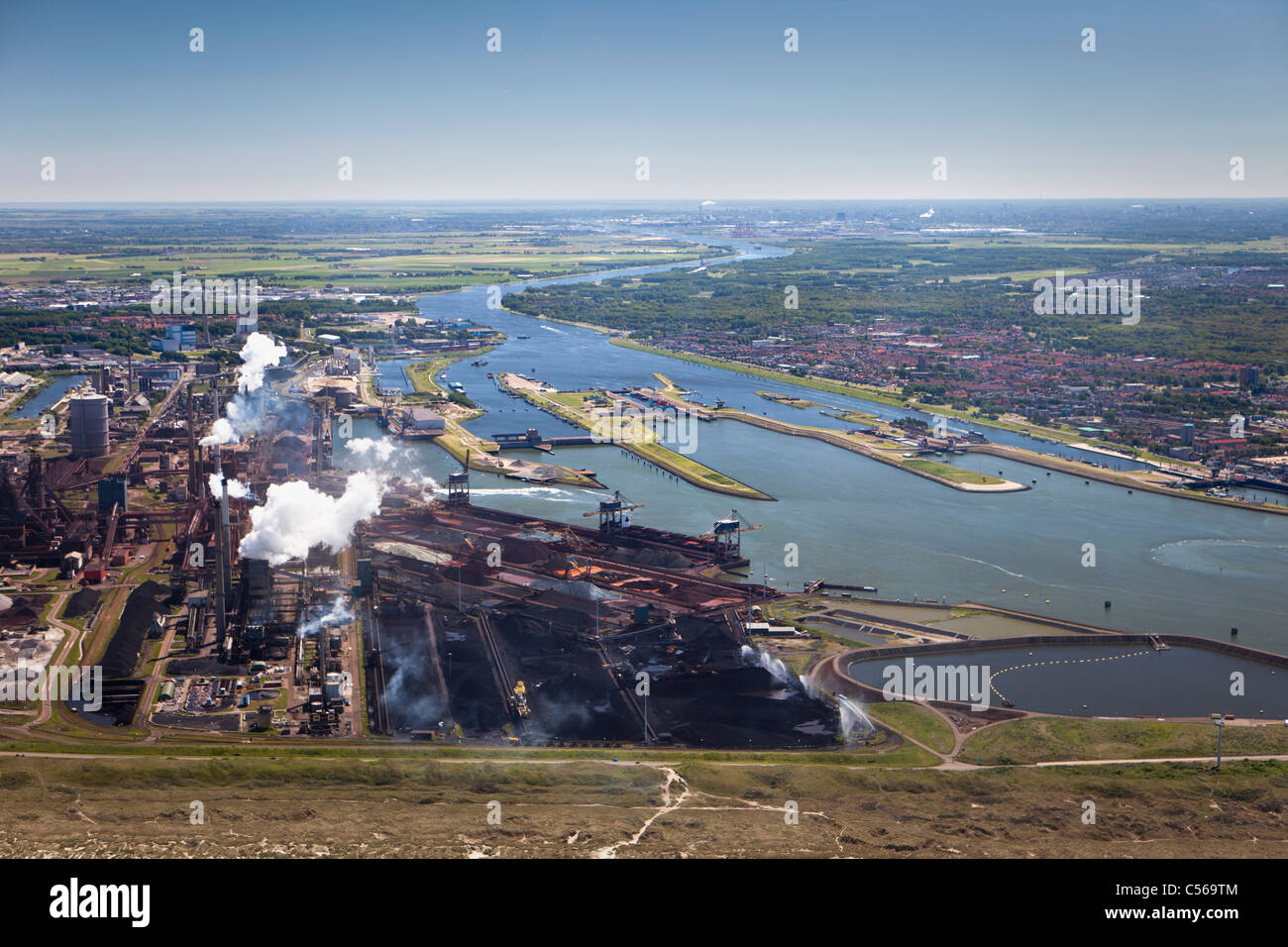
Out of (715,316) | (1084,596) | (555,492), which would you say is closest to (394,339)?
(715,316)

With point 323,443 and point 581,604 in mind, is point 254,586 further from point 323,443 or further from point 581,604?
point 323,443

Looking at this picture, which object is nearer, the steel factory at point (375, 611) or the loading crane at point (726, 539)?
the steel factory at point (375, 611)

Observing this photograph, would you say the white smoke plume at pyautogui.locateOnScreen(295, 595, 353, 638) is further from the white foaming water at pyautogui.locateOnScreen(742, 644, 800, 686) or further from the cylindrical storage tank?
the cylindrical storage tank


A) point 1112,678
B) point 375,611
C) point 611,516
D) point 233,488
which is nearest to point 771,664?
point 1112,678

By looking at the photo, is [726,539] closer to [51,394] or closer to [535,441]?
[535,441]

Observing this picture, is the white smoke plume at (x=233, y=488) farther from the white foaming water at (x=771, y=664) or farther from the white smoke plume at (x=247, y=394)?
the white foaming water at (x=771, y=664)

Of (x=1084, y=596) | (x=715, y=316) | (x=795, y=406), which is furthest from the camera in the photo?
(x=715, y=316)

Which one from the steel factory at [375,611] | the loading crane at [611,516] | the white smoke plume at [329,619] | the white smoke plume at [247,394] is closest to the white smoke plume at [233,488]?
the steel factory at [375,611]
